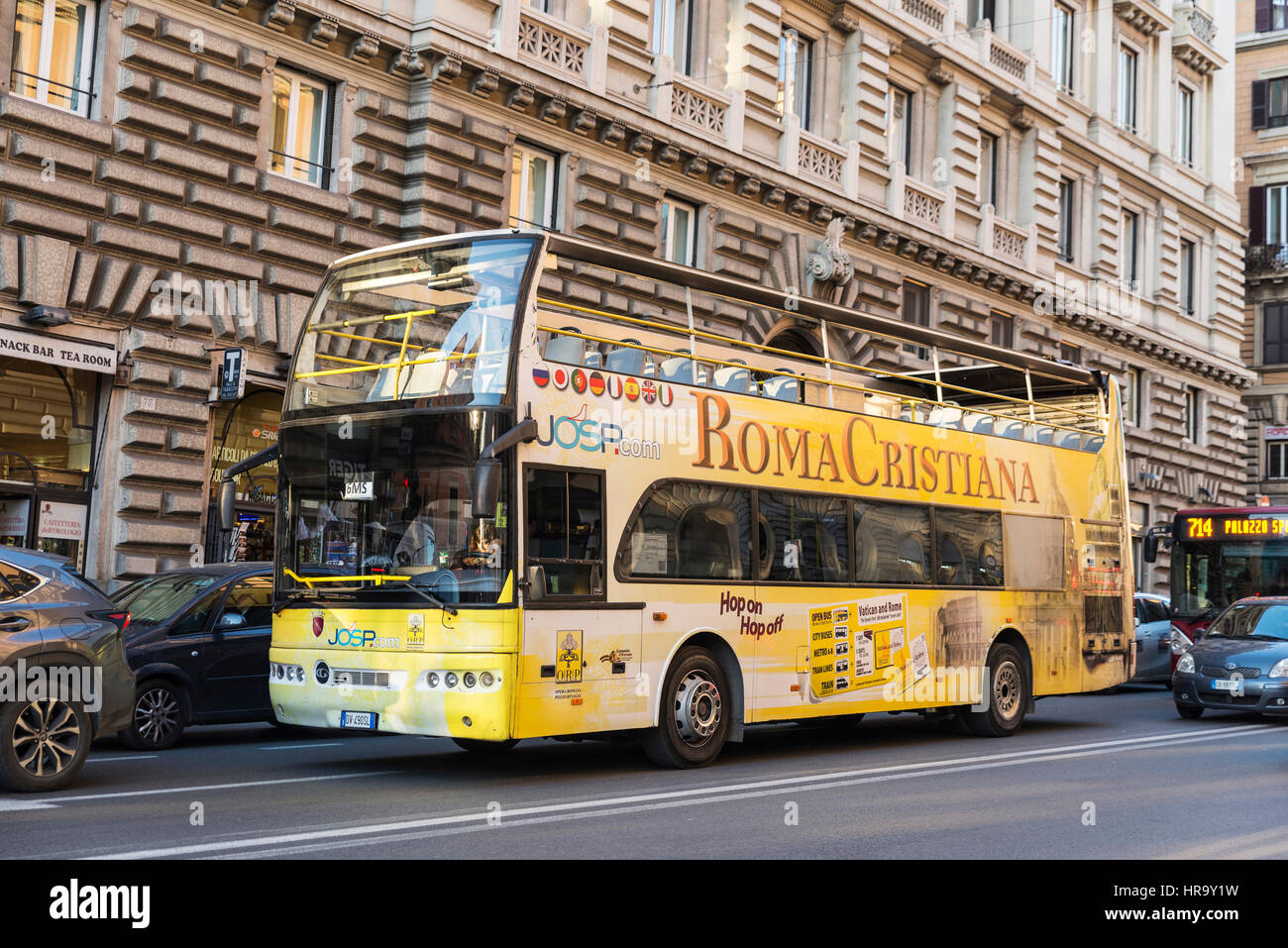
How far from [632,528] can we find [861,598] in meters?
3.25

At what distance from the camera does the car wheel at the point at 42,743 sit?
948cm

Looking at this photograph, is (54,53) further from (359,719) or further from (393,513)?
(359,719)

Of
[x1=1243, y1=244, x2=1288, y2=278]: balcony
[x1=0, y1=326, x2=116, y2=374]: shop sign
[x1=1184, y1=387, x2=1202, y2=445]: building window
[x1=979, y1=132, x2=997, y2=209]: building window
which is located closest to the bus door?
[x1=0, y1=326, x2=116, y2=374]: shop sign

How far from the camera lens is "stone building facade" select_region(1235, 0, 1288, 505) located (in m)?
47.0

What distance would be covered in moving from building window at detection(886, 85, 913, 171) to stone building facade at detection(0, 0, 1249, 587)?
0.09 m

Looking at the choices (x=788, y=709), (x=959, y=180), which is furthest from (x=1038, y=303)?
(x=788, y=709)

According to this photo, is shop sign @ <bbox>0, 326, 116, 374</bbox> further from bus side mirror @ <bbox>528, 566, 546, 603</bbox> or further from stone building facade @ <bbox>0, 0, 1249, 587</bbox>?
bus side mirror @ <bbox>528, 566, 546, 603</bbox>

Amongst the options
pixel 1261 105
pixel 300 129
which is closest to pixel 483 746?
pixel 300 129

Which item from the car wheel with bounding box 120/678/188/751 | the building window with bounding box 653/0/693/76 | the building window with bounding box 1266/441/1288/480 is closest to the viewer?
the car wheel with bounding box 120/678/188/751

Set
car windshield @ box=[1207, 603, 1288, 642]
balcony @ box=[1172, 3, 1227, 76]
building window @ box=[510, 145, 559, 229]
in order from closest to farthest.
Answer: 1. car windshield @ box=[1207, 603, 1288, 642]
2. building window @ box=[510, 145, 559, 229]
3. balcony @ box=[1172, 3, 1227, 76]

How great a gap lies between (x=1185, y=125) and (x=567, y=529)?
119ft

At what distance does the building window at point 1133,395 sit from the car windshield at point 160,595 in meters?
28.9

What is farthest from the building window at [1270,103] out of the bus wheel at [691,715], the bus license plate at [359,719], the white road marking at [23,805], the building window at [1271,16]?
the white road marking at [23,805]

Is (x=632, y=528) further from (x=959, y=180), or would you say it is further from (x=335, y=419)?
(x=959, y=180)
